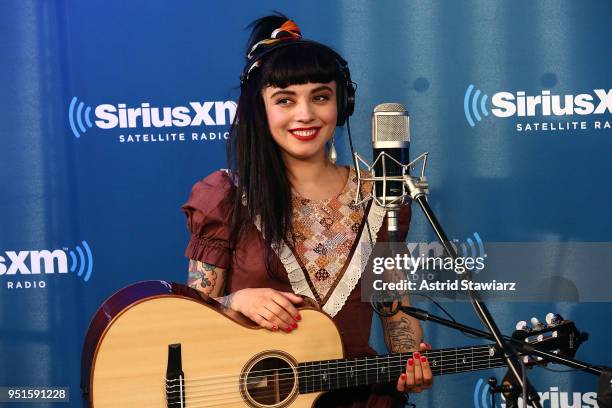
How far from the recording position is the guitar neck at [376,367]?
89.9 inches

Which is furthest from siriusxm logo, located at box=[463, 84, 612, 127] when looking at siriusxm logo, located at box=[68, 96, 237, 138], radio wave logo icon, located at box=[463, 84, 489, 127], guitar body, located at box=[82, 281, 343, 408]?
guitar body, located at box=[82, 281, 343, 408]

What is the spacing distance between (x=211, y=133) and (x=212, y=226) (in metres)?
1.21

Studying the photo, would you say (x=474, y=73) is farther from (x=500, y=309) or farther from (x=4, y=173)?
(x=4, y=173)

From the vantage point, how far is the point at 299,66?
2400mm

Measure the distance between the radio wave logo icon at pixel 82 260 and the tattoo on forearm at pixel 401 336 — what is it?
1.63 m

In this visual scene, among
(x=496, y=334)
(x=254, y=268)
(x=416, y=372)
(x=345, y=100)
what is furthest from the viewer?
(x=345, y=100)

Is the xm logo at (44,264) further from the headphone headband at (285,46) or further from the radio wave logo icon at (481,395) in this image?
the radio wave logo icon at (481,395)

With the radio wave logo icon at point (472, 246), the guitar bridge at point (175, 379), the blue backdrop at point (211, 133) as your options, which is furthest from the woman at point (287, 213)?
the radio wave logo icon at point (472, 246)

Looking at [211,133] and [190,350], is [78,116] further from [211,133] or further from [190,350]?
[190,350]

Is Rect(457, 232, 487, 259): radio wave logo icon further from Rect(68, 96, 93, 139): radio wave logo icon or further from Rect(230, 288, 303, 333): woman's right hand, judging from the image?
Rect(68, 96, 93, 139): radio wave logo icon

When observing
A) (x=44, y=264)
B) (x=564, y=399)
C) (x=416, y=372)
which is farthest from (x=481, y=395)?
(x=44, y=264)

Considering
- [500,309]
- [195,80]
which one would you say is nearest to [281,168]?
[195,80]

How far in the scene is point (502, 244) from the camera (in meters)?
3.45

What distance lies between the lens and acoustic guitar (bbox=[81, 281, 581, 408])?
2156 mm
